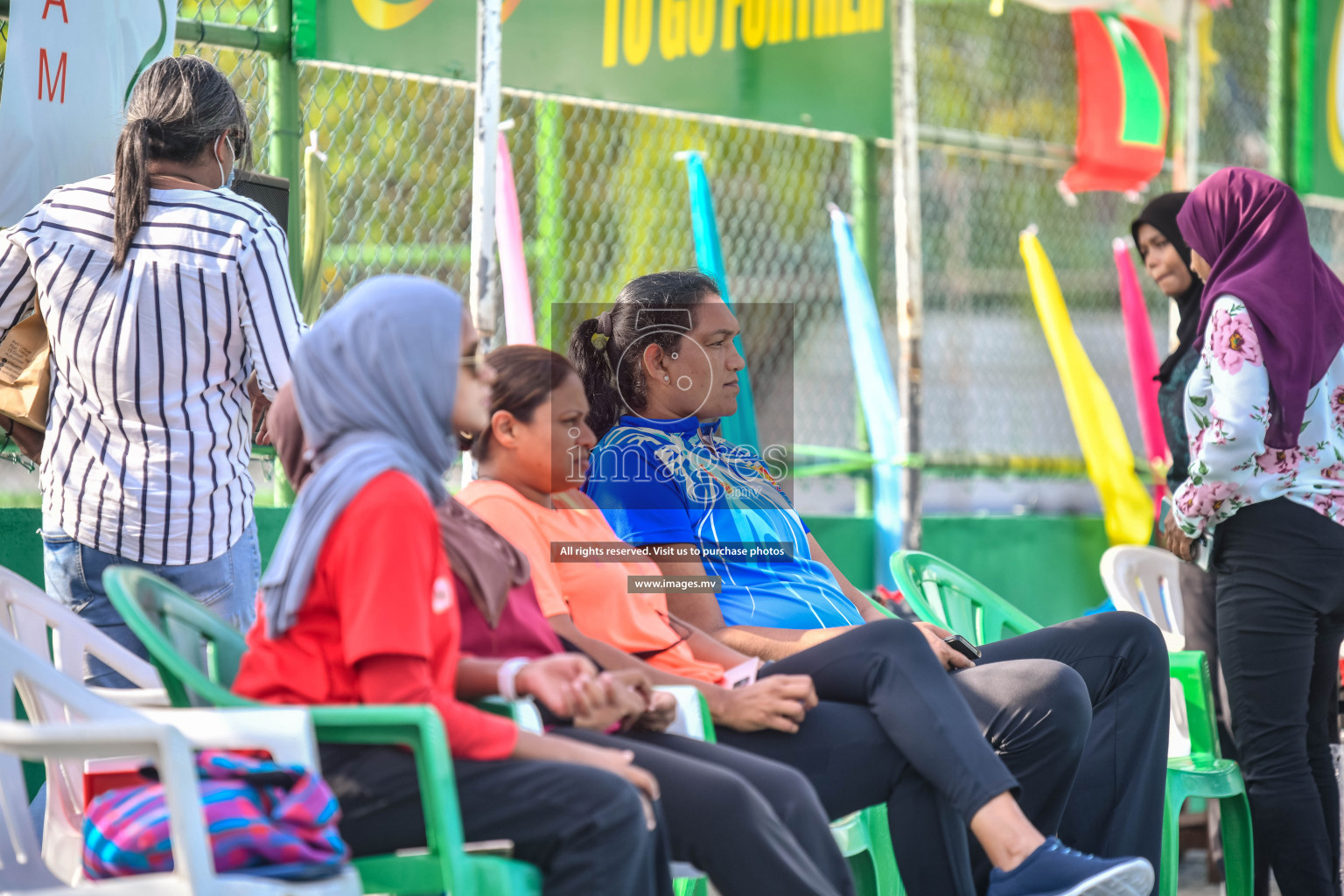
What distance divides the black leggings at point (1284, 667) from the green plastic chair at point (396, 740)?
6.96ft

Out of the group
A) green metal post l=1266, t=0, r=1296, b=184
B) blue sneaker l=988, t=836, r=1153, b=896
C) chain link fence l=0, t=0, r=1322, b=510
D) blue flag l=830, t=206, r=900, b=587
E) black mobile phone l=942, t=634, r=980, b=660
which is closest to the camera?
blue sneaker l=988, t=836, r=1153, b=896

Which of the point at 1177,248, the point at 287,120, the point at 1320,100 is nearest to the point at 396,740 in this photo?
the point at 287,120

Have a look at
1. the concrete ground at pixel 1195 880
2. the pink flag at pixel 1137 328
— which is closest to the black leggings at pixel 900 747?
the concrete ground at pixel 1195 880

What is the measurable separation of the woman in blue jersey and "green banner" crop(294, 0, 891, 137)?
1588mm

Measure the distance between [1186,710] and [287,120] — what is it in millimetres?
2910

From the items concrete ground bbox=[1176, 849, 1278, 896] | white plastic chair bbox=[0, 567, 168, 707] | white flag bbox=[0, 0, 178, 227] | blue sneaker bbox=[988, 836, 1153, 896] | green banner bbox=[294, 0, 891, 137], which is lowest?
concrete ground bbox=[1176, 849, 1278, 896]

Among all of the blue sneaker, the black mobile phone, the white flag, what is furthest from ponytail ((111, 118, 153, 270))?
the blue sneaker

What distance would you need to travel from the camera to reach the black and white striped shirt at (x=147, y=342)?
284 centimetres

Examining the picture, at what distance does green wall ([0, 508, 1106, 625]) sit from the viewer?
18.7 ft

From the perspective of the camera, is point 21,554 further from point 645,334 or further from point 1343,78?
point 1343,78

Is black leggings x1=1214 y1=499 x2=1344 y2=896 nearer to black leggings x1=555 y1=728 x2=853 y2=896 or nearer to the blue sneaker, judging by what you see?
the blue sneaker

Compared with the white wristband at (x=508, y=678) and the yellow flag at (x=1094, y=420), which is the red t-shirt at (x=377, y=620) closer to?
the white wristband at (x=508, y=678)

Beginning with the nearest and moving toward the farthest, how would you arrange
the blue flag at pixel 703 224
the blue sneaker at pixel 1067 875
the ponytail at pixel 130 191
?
the blue sneaker at pixel 1067 875 → the ponytail at pixel 130 191 → the blue flag at pixel 703 224

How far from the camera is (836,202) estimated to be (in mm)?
6492
